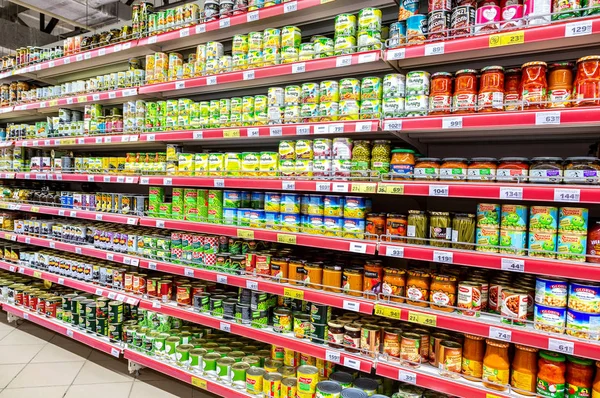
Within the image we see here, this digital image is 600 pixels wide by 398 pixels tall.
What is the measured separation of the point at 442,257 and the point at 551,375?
0.65 metres

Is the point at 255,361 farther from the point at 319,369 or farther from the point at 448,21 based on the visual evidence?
the point at 448,21

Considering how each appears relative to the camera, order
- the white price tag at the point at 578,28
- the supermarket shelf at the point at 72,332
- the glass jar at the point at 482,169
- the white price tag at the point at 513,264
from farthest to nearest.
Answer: the supermarket shelf at the point at 72,332 → the glass jar at the point at 482,169 → the white price tag at the point at 513,264 → the white price tag at the point at 578,28

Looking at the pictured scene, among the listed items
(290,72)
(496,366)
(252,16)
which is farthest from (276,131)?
(496,366)

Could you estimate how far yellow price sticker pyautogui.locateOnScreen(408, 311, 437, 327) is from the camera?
1.85 meters

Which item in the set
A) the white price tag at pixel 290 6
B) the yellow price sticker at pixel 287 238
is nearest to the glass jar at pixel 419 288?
the yellow price sticker at pixel 287 238

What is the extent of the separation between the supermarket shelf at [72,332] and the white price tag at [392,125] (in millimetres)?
2626

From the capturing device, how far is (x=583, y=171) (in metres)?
1.61

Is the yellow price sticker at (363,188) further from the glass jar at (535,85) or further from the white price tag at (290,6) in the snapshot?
the white price tag at (290,6)

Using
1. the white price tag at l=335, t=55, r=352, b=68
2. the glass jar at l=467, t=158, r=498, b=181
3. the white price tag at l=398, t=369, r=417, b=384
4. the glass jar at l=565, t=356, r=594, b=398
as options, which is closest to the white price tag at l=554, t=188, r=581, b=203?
the glass jar at l=467, t=158, r=498, b=181

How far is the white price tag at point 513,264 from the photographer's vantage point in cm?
166

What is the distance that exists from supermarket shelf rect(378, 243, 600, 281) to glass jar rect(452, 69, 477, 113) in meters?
0.68

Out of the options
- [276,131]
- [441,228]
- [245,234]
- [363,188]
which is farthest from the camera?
[245,234]

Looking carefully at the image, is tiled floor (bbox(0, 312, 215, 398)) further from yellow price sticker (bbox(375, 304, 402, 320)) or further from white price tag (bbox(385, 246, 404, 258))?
white price tag (bbox(385, 246, 404, 258))

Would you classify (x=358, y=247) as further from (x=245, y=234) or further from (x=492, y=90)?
(x=492, y=90)
